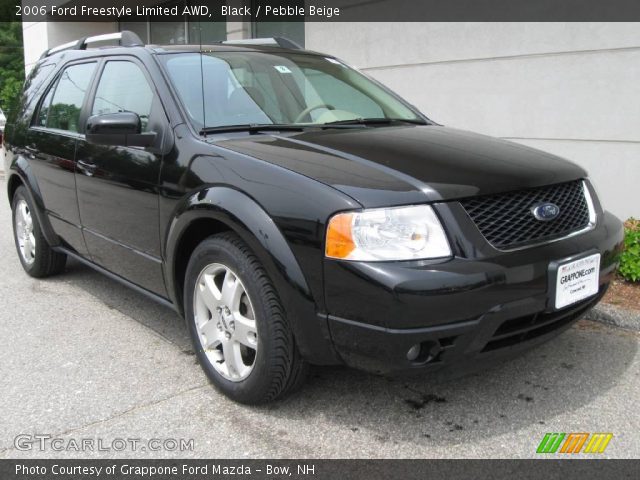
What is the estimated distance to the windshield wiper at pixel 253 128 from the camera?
10.6ft

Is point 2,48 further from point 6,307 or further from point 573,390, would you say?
point 573,390

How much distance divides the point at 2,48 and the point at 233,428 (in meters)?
29.0

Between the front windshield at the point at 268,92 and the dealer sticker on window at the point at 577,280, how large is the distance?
4.97 ft

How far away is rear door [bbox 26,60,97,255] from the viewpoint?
13.8 ft

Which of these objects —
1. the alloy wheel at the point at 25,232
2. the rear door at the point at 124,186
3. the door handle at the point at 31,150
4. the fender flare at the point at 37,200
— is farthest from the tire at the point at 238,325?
the alloy wheel at the point at 25,232

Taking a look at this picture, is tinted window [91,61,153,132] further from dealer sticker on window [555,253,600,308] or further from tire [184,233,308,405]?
dealer sticker on window [555,253,600,308]

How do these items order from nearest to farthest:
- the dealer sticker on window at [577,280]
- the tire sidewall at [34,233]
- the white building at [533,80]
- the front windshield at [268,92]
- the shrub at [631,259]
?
the dealer sticker on window at [577,280] → the front windshield at [268,92] → the shrub at [631,259] → the tire sidewall at [34,233] → the white building at [533,80]

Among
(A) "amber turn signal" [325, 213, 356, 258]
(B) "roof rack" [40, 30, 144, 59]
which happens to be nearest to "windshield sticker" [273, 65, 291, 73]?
(B) "roof rack" [40, 30, 144, 59]

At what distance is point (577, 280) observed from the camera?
2.75m

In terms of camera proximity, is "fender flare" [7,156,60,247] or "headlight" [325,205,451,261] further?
"fender flare" [7,156,60,247]

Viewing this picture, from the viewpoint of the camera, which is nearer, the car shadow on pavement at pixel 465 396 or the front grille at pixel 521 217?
the front grille at pixel 521 217

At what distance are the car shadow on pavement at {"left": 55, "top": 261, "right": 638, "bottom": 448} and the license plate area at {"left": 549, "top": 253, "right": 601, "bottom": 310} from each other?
56 centimetres

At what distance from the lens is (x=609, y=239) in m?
3.01

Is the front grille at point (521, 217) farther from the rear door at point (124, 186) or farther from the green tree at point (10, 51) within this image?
A: the green tree at point (10, 51)
